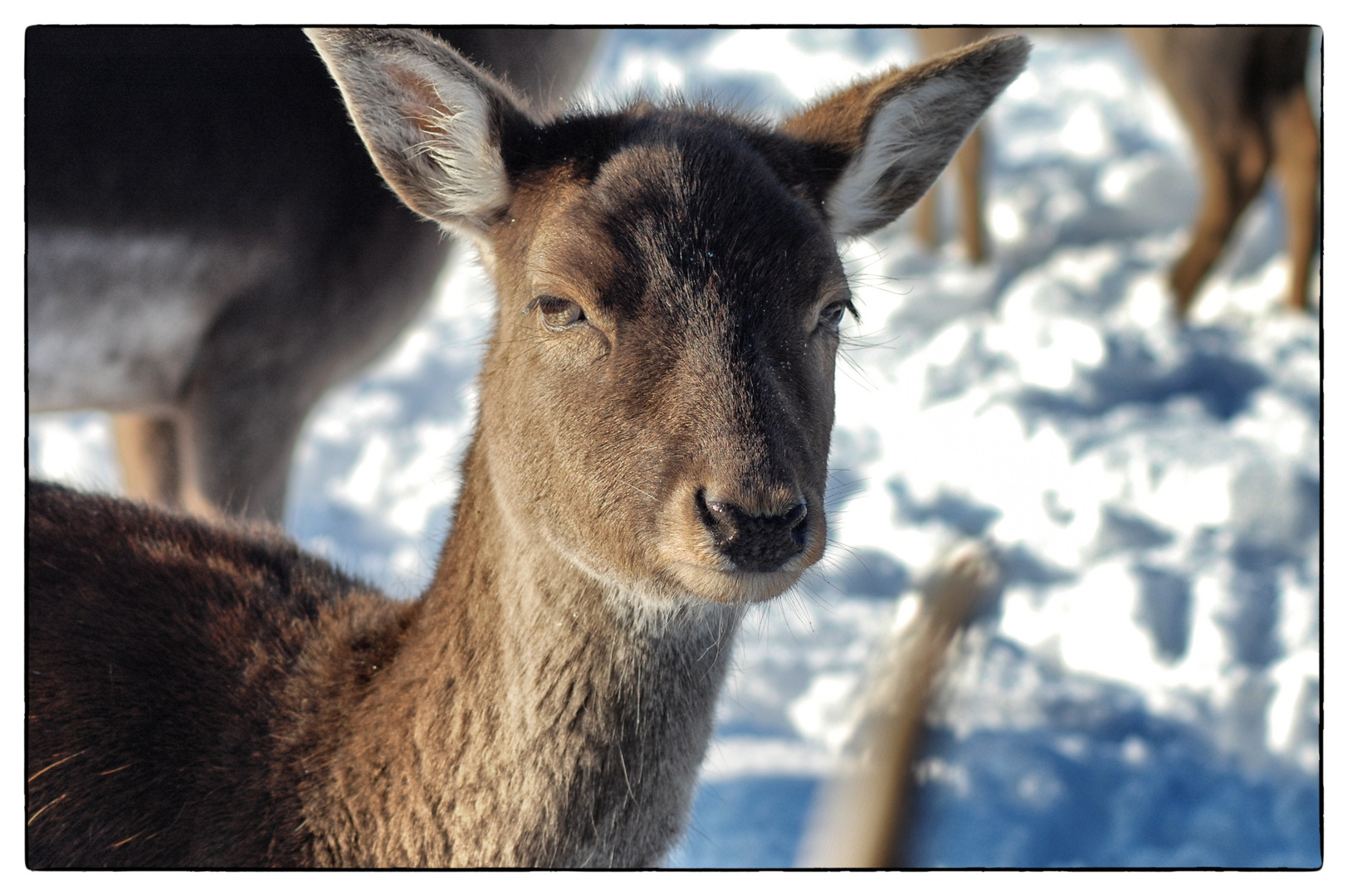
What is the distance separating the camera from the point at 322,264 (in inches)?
98.4

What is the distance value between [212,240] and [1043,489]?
6.49 feet

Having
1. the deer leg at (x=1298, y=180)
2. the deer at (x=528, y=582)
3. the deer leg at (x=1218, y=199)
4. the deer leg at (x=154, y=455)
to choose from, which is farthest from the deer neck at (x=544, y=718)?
the deer leg at (x=1218, y=199)

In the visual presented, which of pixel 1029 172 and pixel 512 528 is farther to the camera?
pixel 1029 172

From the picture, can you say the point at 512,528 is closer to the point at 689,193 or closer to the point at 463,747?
the point at 463,747

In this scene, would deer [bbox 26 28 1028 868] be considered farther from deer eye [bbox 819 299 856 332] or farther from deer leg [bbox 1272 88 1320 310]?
deer leg [bbox 1272 88 1320 310]

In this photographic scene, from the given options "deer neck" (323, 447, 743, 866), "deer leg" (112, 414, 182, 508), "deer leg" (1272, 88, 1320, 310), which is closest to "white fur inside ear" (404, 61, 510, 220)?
"deer neck" (323, 447, 743, 866)

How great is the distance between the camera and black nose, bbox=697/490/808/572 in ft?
4.07

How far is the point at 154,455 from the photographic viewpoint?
267cm

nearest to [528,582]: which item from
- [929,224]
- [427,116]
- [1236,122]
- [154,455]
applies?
[427,116]

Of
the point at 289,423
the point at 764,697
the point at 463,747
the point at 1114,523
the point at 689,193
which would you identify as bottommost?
the point at 764,697

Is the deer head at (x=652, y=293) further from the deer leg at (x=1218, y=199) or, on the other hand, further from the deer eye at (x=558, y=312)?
the deer leg at (x=1218, y=199)

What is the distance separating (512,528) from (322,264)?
1.26 m

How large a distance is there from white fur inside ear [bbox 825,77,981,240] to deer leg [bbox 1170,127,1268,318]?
1284 millimetres

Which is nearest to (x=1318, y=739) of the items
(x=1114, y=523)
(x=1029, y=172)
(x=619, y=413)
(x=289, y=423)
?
(x=1114, y=523)
